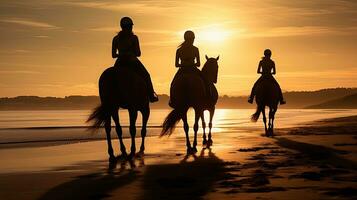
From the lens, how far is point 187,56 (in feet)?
52.7

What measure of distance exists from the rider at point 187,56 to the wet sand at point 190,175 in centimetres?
230

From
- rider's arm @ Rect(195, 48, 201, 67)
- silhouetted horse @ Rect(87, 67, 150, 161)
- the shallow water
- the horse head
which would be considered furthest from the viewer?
the shallow water

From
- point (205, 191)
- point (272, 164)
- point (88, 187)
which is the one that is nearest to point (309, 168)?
point (272, 164)

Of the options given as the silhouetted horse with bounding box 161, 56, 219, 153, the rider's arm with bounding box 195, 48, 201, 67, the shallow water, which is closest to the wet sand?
the silhouetted horse with bounding box 161, 56, 219, 153

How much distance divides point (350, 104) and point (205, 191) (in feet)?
585

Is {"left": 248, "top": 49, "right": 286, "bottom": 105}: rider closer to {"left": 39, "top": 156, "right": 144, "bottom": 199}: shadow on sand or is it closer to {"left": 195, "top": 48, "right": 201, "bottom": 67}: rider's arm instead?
{"left": 195, "top": 48, "right": 201, "bottom": 67}: rider's arm

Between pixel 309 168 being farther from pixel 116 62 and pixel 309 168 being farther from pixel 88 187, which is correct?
pixel 116 62

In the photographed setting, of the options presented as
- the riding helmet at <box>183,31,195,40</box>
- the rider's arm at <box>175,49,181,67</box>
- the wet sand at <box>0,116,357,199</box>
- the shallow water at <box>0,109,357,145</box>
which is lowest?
the shallow water at <box>0,109,357,145</box>

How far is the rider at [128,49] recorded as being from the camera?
546 inches

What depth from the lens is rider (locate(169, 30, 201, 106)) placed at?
15992 millimetres

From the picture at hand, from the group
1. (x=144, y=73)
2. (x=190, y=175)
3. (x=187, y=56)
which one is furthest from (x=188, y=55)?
(x=190, y=175)

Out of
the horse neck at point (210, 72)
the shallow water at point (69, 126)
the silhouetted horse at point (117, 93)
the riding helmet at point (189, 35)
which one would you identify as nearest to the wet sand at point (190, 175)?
the silhouetted horse at point (117, 93)

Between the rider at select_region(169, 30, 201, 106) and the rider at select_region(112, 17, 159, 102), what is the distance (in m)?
1.98

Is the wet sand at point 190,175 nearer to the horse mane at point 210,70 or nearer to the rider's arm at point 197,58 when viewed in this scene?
the rider's arm at point 197,58
